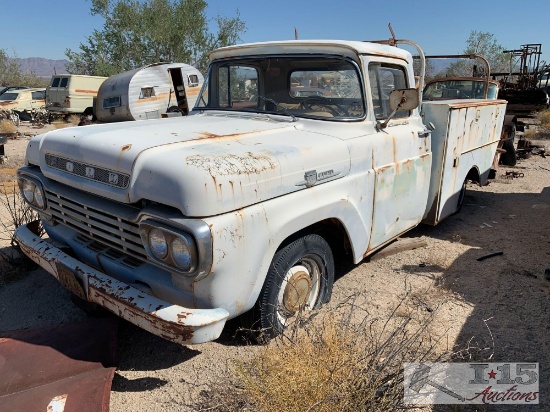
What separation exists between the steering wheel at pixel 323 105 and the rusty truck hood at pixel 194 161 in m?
0.28

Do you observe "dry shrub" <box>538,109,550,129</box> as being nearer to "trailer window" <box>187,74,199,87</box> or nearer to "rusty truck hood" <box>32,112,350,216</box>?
"trailer window" <box>187,74,199,87</box>

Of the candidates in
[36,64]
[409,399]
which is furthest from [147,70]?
[36,64]

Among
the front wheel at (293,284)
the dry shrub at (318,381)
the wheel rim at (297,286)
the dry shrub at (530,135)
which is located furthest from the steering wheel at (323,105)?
the dry shrub at (530,135)

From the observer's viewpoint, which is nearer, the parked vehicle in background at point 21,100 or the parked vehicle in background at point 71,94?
the parked vehicle in background at point 71,94

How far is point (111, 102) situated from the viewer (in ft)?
46.2

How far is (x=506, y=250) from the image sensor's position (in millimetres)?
4621

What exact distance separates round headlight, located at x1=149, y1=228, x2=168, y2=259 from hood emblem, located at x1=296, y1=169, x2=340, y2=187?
0.88 metres

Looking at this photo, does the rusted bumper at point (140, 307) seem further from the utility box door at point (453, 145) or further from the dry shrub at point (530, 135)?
the dry shrub at point (530, 135)

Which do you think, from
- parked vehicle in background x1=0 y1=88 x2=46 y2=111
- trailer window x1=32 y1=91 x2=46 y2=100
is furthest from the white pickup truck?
trailer window x1=32 y1=91 x2=46 y2=100

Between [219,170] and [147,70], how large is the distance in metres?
12.9

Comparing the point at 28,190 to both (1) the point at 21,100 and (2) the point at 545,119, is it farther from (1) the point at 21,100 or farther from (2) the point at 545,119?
(1) the point at 21,100

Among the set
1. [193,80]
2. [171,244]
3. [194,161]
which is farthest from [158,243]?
[193,80]

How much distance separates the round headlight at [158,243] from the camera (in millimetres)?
2248

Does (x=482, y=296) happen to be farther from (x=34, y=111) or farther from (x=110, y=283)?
(x=34, y=111)
